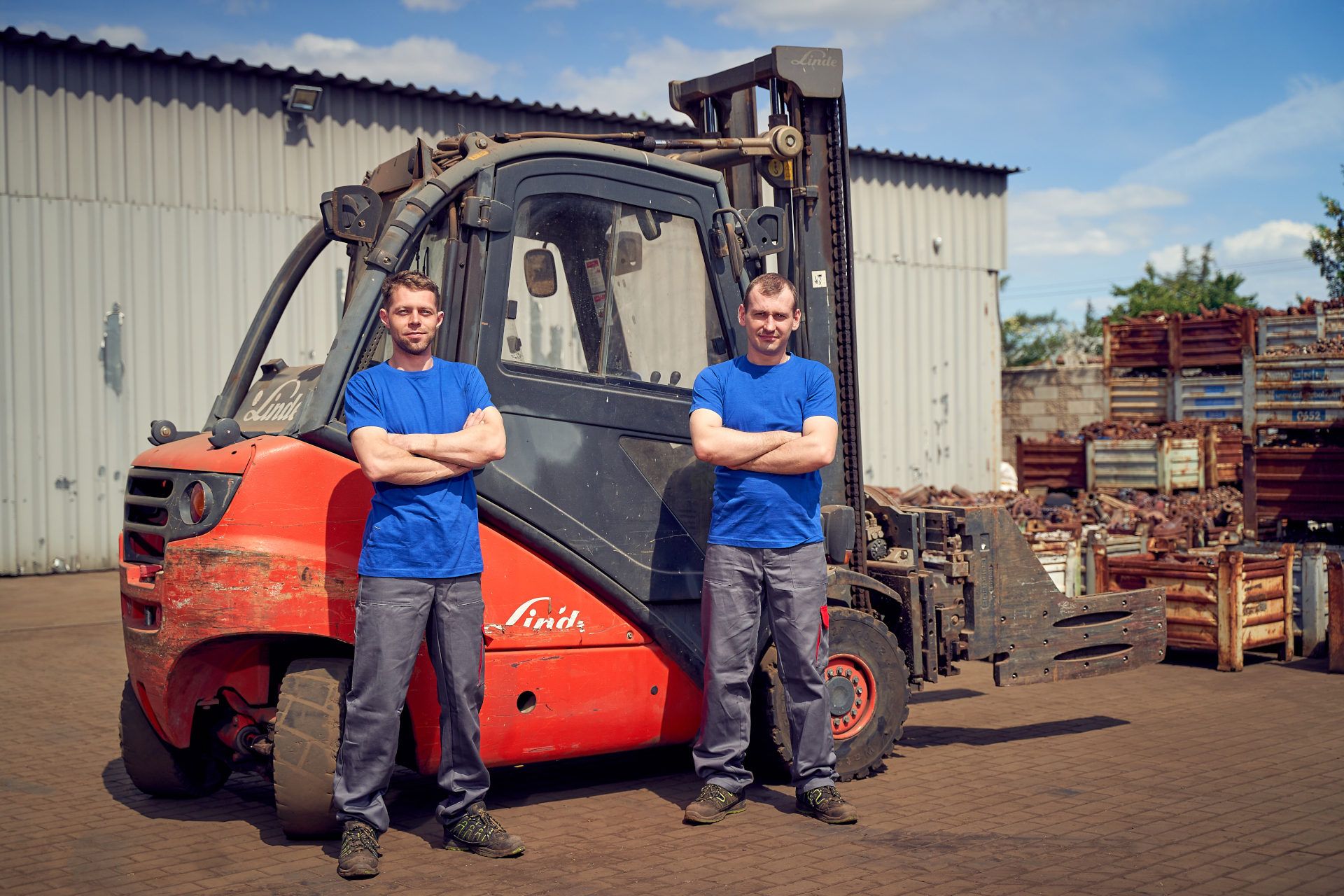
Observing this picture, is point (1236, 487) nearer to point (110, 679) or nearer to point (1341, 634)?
point (1341, 634)

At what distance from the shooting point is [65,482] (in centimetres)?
1432

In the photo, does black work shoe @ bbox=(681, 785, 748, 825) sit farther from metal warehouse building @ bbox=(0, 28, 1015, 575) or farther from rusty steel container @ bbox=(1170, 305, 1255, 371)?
rusty steel container @ bbox=(1170, 305, 1255, 371)

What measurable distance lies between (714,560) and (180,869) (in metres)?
2.40

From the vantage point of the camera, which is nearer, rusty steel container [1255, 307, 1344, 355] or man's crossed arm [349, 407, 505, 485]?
man's crossed arm [349, 407, 505, 485]

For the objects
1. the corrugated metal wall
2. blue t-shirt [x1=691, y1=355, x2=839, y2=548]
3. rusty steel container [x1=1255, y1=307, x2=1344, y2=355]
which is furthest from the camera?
the corrugated metal wall

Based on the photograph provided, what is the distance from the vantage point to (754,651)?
17.9 ft

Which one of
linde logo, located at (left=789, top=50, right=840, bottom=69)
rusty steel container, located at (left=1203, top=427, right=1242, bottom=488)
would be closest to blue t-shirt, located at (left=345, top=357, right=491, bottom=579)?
linde logo, located at (left=789, top=50, right=840, bottom=69)

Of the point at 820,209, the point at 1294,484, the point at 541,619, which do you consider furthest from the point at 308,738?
the point at 1294,484

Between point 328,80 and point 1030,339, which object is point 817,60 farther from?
point 1030,339

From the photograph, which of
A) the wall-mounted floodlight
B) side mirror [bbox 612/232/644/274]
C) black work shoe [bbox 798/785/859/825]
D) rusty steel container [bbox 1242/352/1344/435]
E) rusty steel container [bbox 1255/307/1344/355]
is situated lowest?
black work shoe [bbox 798/785/859/825]

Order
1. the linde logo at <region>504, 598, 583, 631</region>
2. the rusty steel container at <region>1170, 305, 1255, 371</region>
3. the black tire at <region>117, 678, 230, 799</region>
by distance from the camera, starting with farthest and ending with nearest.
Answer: the rusty steel container at <region>1170, 305, 1255, 371</region>, the black tire at <region>117, 678, 230, 799</region>, the linde logo at <region>504, 598, 583, 631</region>

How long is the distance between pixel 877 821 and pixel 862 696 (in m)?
0.81

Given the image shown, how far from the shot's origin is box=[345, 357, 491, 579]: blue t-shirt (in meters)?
4.76

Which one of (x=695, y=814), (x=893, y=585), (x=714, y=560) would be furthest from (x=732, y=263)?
(x=695, y=814)
